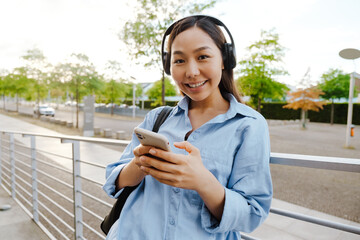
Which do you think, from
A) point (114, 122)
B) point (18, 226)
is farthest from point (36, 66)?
point (18, 226)

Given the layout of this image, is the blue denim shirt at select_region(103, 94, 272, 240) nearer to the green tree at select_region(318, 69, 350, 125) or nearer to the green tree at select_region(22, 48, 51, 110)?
the green tree at select_region(22, 48, 51, 110)

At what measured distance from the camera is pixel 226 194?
0.85 meters

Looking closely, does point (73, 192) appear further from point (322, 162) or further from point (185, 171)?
point (322, 162)

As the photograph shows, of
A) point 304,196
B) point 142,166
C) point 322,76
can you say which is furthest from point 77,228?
point 322,76

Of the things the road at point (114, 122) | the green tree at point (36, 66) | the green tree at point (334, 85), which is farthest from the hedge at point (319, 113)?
the green tree at point (36, 66)

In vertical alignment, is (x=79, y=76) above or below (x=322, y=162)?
above

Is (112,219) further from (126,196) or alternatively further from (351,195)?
(351,195)

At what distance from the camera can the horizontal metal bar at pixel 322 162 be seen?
0.90 m

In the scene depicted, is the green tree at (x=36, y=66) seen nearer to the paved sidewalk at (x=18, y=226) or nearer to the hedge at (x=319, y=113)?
the paved sidewalk at (x=18, y=226)

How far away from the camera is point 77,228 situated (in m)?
2.38

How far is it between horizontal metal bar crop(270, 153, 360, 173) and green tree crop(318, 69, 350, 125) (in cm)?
2729

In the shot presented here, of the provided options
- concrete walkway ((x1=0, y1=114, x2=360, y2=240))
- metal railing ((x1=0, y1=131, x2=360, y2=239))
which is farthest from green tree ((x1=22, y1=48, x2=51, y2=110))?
concrete walkway ((x1=0, y1=114, x2=360, y2=240))

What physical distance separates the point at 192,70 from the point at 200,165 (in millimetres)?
422

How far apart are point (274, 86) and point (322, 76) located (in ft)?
54.7
